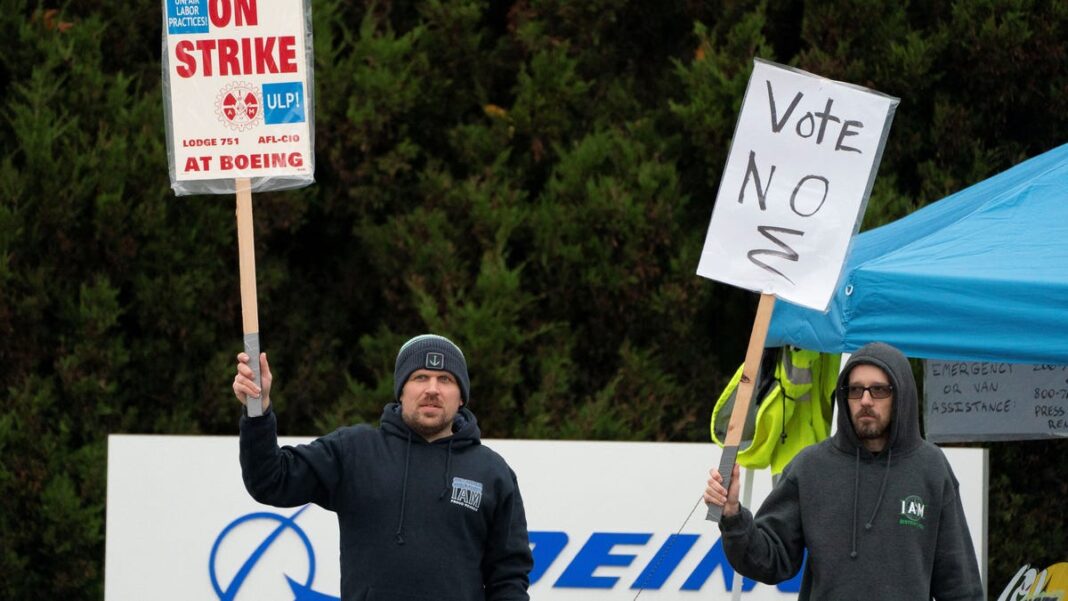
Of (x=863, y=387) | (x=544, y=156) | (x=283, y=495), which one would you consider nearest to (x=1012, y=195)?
(x=863, y=387)

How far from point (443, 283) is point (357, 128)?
1155 millimetres

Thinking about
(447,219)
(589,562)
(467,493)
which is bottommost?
(589,562)

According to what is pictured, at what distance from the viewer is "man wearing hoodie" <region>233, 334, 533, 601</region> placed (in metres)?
3.84

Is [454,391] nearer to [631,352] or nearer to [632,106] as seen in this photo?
[631,352]

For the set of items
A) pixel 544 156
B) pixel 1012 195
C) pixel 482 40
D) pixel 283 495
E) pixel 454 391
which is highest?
pixel 482 40

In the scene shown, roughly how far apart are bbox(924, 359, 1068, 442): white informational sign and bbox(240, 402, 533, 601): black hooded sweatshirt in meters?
2.80

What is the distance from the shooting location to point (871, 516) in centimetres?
397

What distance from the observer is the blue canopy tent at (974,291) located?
4.66 meters

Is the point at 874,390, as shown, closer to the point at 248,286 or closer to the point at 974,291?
the point at 974,291

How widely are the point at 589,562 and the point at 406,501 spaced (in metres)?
2.79

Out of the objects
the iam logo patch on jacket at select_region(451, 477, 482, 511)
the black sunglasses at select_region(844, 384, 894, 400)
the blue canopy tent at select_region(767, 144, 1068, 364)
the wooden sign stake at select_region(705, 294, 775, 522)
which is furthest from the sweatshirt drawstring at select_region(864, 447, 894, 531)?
the iam logo patch on jacket at select_region(451, 477, 482, 511)

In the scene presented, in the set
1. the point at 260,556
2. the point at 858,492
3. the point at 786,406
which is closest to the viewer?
the point at 858,492

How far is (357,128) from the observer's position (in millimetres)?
8984

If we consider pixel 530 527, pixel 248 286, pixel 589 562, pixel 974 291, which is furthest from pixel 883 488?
pixel 530 527
